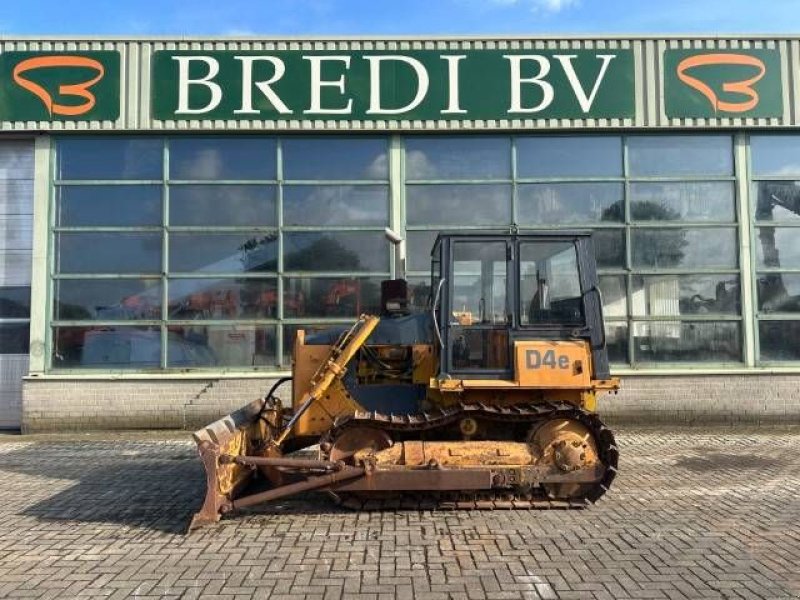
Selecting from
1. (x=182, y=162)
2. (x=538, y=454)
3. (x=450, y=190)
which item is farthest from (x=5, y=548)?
(x=450, y=190)

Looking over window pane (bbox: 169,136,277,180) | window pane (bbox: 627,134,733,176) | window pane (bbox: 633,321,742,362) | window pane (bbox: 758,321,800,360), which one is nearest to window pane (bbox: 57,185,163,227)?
window pane (bbox: 169,136,277,180)

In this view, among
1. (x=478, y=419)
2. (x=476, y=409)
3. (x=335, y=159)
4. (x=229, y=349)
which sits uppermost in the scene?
(x=335, y=159)

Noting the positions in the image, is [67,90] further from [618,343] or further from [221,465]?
[618,343]

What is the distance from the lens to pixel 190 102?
11195 mm

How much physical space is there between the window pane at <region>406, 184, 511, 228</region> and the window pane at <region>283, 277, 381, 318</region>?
4.74 feet

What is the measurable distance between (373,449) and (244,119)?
7080 millimetres

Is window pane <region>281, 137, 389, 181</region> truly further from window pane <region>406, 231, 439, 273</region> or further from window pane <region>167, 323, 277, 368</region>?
window pane <region>167, 323, 277, 368</region>

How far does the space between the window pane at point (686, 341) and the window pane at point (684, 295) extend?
0.22 metres

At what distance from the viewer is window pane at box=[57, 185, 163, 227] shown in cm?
1138

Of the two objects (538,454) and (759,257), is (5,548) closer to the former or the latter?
(538,454)

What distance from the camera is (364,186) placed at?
37.4 feet

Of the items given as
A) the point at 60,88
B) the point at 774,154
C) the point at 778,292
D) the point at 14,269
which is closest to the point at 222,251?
the point at 14,269

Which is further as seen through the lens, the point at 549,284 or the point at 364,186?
the point at 364,186

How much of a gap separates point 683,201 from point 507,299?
Result: 6660mm
